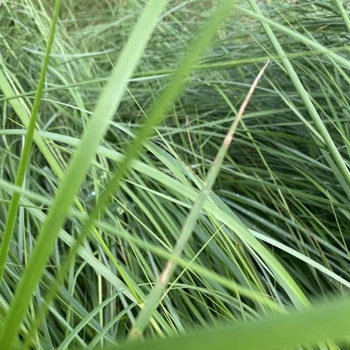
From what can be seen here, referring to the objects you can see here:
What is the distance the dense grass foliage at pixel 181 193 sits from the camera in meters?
0.19

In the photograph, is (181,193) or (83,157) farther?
(181,193)

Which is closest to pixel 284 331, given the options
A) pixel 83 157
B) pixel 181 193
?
pixel 83 157

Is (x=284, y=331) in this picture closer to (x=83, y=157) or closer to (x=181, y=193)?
(x=83, y=157)

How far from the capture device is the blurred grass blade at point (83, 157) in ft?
0.59

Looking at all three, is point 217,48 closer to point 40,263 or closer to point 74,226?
point 74,226

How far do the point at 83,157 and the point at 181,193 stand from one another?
17 cm

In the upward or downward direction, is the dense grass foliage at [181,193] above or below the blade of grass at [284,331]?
above

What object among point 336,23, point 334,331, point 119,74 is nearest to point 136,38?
point 119,74

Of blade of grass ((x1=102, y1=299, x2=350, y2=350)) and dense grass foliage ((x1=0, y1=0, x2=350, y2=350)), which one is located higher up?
dense grass foliage ((x1=0, y1=0, x2=350, y2=350))

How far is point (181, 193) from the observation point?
0.34m

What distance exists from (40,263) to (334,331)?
109 mm

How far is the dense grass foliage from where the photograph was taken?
194 mm

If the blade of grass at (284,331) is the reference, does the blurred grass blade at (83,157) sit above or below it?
above

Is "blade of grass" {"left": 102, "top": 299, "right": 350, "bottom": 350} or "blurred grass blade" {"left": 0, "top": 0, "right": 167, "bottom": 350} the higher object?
"blurred grass blade" {"left": 0, "top": 0, "right": 167, "bottom": 350}
